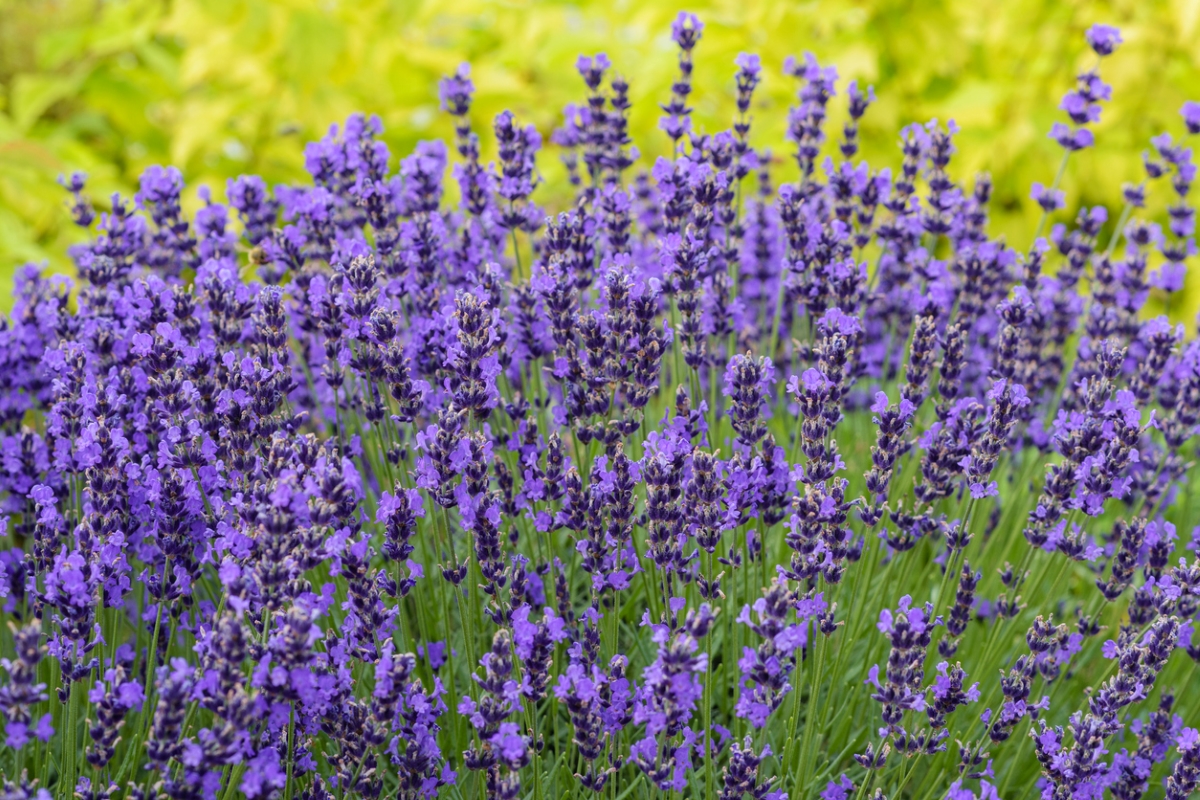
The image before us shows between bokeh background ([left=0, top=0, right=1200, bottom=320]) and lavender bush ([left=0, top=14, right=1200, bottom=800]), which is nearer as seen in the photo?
lavender bush ([left=0, top=14, right=1200, bottom=800])

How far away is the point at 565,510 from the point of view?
2314mm

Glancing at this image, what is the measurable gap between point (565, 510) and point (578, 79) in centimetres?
468

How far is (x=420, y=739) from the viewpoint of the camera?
2016 millimetres

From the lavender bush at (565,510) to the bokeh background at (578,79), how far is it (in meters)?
2.81

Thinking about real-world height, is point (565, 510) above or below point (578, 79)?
below

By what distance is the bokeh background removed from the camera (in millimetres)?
6137

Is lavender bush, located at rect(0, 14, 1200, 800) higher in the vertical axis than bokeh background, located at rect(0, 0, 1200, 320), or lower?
lower

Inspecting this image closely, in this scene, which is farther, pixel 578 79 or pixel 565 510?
pixel 578 79

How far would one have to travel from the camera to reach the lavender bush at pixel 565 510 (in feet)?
6.29

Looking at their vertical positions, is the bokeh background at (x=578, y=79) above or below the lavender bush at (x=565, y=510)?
above

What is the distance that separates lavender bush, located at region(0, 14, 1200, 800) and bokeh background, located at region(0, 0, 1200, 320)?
2813mm

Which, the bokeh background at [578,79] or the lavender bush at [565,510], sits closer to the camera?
the lavender bush at [565,510]

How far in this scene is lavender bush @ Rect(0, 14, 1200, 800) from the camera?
6.29 ft

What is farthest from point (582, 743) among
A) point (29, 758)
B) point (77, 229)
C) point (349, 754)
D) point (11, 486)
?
point (77, 229)
